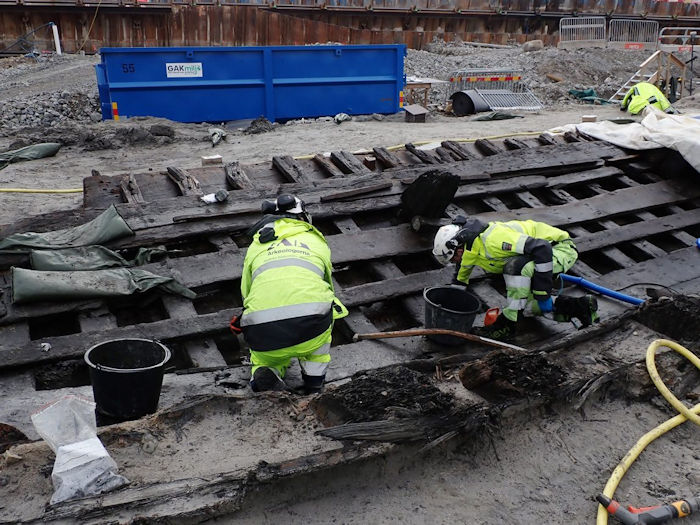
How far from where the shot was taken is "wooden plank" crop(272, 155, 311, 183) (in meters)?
6.40

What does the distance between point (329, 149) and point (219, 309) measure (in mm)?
6229

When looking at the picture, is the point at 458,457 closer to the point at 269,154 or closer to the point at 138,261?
Answer: the point at 138,261

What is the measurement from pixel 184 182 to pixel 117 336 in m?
2.23

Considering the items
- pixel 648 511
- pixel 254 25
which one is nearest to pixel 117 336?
pixel 648 511

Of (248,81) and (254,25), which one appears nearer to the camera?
(248,81)

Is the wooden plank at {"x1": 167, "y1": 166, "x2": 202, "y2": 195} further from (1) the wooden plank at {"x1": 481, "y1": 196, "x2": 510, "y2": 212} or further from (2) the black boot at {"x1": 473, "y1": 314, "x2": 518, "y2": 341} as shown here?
(1) the wooden plank at {"x1": 481, "y1": 196, "x2": 510, "y2": 212}

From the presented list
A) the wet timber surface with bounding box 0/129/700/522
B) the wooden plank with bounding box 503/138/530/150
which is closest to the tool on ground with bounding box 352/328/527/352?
the wet timber surface with bounding box 0/129/700/522

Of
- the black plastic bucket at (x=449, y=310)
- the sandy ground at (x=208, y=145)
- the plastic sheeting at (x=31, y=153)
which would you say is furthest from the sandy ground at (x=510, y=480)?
the plastic sheeting at (x=31, y=153)

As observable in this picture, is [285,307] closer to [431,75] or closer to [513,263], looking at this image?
[513,263]

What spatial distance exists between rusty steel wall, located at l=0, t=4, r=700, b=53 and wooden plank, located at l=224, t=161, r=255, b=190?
15508 millimetres

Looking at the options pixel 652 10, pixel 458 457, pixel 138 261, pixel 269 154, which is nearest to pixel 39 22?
pixel 269 154

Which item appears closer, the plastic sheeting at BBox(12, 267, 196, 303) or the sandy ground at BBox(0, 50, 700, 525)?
the sandy ground at BBox(0, 50, 700, 525)

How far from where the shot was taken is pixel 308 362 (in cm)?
385

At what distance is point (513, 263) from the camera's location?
4820 millimetres
